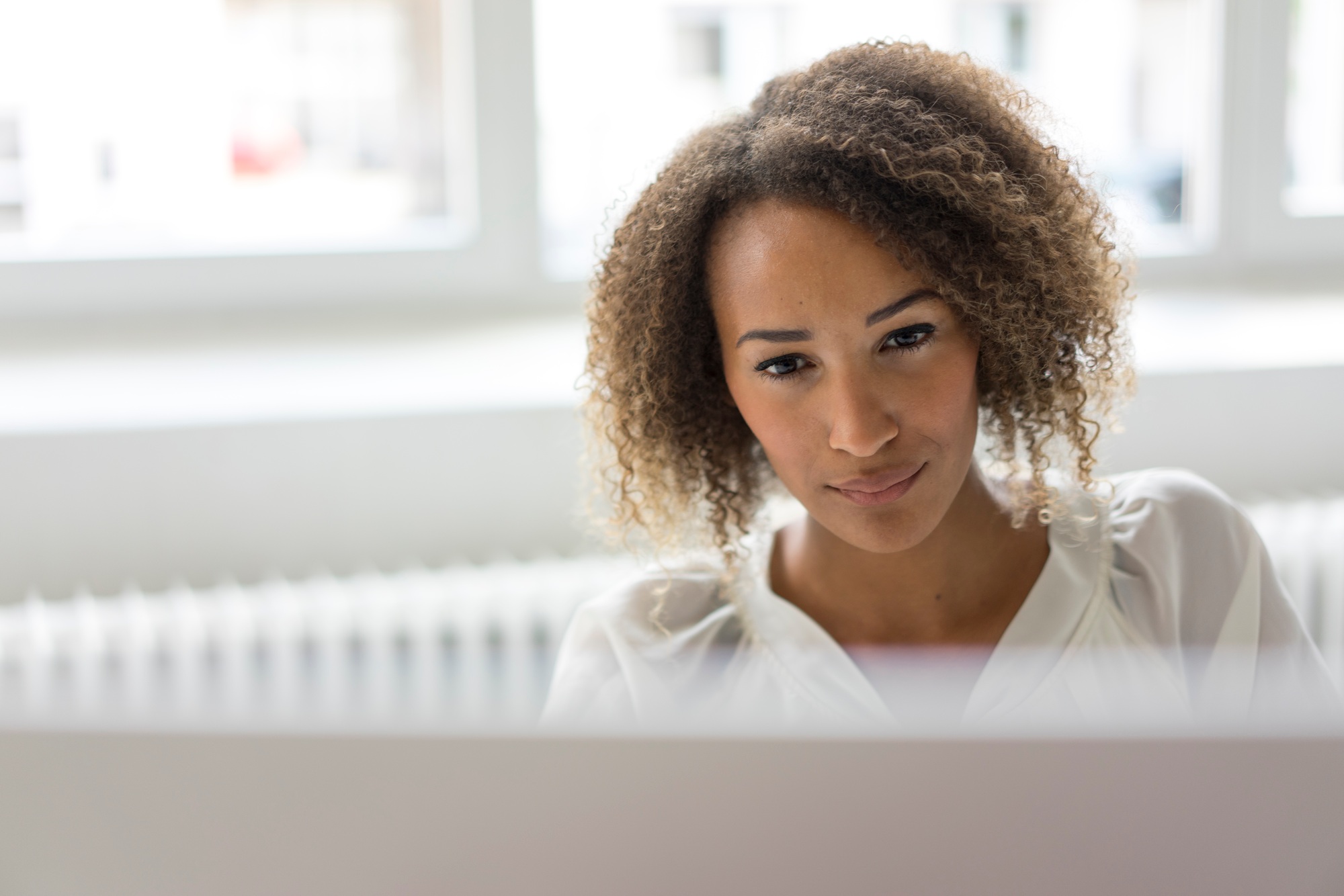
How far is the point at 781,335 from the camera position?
0.92 metres

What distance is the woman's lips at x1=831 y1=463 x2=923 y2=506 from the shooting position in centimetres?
92

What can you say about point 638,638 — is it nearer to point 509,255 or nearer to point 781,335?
point 781,335

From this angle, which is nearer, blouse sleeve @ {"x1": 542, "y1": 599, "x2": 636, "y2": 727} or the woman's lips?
the woman's lips

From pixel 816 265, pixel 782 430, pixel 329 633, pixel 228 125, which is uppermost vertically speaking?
pixel 228 125

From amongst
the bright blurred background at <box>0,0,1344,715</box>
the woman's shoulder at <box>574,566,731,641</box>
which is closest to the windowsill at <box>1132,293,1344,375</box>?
the bright blurred background at <box>0,0,1344,715</box>

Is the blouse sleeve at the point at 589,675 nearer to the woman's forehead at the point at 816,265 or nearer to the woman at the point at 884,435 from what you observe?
the woman at the point at 884,435

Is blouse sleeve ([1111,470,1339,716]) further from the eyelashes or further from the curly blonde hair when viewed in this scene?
the eyelashes

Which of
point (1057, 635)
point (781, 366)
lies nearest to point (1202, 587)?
point (1057, 635)

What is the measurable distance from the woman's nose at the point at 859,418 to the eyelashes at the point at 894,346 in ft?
0.13

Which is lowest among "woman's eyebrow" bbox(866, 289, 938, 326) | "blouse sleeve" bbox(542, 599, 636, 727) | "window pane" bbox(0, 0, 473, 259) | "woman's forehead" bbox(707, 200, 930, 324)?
"blouse sleeve" bbox(542, 599, 636, 727)

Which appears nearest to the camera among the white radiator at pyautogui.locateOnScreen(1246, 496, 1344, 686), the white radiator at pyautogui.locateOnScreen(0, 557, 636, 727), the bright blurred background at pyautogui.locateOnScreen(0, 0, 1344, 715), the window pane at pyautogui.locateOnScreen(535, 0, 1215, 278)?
the white radiator at pyautogui.locateOnScreen(0, 557, 636, 727)

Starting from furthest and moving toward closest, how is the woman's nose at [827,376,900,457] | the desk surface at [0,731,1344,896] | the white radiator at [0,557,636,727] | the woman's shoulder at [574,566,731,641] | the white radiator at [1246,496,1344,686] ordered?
the white radiator at [1246,496,1344,686] → the white radiator at [0,557,636,727] → the woman's shoulder at [574,566,731,641] → the woman's nose at [827,376,900,457] → the desk surface at [0,731,1344,896]

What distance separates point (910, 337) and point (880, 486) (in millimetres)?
114

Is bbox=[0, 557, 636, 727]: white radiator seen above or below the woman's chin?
below
